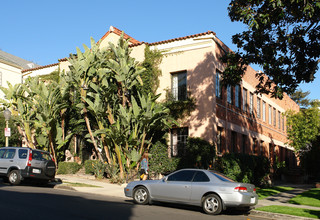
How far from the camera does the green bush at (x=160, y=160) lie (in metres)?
20.4

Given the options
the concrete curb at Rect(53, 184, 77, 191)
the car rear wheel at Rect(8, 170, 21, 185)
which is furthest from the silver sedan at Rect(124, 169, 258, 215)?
the car rear wheel at Rect(8, 170, 21, 185)

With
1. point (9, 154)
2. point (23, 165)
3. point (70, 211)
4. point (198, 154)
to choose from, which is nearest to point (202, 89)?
point (198, 154)

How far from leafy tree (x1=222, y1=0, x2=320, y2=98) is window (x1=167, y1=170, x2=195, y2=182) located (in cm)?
648

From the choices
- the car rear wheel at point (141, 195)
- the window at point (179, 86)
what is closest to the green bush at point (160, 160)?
the window at point (179, 86)

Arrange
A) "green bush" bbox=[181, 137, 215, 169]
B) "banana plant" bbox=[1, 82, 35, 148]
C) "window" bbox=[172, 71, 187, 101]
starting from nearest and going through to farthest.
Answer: "green bush" bbox=[181, 137, 215, 169] → "window" bbox=[172, 71, 187, 101] → "banana plant" bbox=[1, 82, 35, 148]

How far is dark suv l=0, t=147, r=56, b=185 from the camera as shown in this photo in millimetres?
15125

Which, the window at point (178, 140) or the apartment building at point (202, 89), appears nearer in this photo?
the apartment building at point (202, 89)

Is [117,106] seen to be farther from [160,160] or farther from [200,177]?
[200,177]

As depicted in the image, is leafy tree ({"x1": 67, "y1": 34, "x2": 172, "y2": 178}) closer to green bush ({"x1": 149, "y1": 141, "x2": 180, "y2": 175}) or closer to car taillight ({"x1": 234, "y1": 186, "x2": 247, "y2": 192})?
green bush ({"x1": 149, "y1": 141, "x2": 180, "y2": 175})

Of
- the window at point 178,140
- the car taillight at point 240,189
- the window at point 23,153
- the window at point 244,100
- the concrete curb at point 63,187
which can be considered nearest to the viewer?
the car taillight at point 240,189

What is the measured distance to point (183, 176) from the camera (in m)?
11.7

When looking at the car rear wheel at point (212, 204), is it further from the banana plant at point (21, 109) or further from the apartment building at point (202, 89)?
the banana plant at point (21, 109)

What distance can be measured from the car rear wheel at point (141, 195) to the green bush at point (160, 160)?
814cm

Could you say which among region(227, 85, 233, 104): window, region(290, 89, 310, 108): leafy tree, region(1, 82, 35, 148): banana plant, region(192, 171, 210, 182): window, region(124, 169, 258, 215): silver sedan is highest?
region(290, 89, 310, 108): leafy tree
